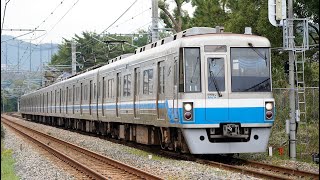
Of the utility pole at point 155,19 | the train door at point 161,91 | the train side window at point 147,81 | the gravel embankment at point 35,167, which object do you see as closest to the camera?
the gravel embankment at point 35,167

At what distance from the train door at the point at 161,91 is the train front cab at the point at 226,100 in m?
1.52

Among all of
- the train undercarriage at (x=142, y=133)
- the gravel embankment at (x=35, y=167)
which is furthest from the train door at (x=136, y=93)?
the gravel embankment at (x=35, y=167)

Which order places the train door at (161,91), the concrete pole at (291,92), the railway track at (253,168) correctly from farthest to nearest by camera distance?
1. the train door at (161,91)
2. the concrete pole at (291,92)
3. the railway track at (253,168)

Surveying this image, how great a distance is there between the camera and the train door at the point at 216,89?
44.7 ft

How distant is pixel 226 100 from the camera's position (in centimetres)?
1371

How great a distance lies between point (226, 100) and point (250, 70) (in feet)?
2.90

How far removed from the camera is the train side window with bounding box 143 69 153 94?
16.4 m

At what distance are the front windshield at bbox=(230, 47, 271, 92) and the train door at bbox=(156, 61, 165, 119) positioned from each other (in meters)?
2.05

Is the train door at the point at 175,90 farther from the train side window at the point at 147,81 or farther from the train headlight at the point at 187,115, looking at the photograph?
the train side window at the point at 147,81

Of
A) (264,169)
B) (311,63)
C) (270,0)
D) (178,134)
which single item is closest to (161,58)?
(178,134)

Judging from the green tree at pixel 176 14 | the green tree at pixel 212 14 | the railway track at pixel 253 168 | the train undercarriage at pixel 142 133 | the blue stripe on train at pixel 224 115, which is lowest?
the railway track at pixel 253 168

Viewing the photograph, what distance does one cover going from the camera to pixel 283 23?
15.5 meters

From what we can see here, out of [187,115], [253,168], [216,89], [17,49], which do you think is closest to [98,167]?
[187,115]

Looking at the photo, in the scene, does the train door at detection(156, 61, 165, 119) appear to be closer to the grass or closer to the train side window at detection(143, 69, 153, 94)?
the train side window at detection(143, 69, 153, 94)
